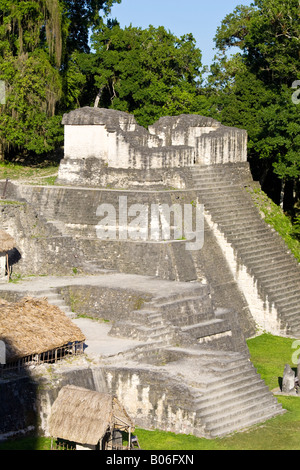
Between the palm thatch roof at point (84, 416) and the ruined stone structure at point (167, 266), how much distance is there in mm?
1369

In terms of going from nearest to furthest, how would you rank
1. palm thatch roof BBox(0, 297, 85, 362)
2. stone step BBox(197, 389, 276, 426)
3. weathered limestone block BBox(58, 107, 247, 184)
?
1. palm thatch roof BBox(0, 297, 85, 362)
2. stone step BBox(197, 389, 276, 426)
3. weathered limestone block BBox(58, 107, 247, 184)

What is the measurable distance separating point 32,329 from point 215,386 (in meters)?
3.92

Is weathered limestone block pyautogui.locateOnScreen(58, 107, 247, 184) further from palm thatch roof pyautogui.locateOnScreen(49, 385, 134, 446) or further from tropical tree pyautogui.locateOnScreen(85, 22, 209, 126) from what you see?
palm thatch roof pyautogui.locateOnScreen(49, 385, 134, 446)

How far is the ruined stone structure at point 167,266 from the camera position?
1839 centimetres

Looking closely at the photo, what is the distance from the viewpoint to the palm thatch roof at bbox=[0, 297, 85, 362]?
57.5 ft

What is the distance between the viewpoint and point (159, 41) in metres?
37.9

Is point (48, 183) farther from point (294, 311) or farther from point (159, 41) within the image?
point (159, 41)

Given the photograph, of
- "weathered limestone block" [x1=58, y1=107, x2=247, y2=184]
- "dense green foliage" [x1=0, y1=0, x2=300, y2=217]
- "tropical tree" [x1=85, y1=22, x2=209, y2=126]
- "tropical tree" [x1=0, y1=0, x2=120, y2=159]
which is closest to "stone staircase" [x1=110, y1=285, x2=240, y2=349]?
"weathered limestone block" [x1=58, y1=107, x2=247, y2=184]

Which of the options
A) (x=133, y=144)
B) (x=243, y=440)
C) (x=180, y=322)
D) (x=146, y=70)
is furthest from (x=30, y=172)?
(x=243, y=440)

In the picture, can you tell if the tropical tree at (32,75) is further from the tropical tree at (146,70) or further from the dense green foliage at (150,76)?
the tropical tree at (146,70)

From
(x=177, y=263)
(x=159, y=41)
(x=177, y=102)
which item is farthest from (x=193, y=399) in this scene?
(x=159, y=41)

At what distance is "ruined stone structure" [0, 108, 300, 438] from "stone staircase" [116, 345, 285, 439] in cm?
3

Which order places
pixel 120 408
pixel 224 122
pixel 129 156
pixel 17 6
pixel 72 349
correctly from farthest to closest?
pixel 224 122 → pixel 17 6 → pixel 129 156 → pixel 72 349 → pixel 120 408

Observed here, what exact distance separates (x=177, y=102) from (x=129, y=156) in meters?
10.5
